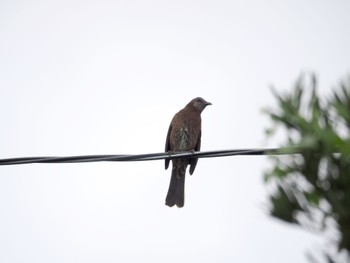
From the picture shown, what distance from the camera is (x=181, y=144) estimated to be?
290 inches

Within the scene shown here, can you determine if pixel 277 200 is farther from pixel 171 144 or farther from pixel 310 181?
pixel 171 144

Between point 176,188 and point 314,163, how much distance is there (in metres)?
5.99

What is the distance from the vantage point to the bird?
7.33m

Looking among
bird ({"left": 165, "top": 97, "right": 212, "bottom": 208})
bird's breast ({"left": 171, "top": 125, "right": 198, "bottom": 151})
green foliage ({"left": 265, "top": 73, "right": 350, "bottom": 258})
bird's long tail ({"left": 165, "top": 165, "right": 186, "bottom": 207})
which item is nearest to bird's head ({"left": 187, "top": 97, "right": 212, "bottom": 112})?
bird ({"left": 165, "top": 97, "right": 212, "bottom": 208})

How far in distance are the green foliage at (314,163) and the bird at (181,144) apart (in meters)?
5.77

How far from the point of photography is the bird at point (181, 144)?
733 centimetres

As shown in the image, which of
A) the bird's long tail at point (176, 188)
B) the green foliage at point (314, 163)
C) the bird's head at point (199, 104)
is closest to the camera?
the green foliage at point (314, 163)

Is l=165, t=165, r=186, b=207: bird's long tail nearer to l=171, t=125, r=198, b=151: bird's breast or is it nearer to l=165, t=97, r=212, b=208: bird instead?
l=165, t=97, r=212, b=208: bird

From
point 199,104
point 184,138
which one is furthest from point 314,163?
point 199,104

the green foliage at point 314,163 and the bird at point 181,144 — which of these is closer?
the green foliage at point 314,163

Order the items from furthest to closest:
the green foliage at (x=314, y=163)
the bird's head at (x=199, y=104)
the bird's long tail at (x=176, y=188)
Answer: the bird's head at (x=199, y=104), the bird's long tail at (x=176, y=188), the green foliage at (x=314, y=163)

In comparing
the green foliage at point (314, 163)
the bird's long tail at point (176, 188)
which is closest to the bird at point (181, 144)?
the bird's long tail at point (176, 188)

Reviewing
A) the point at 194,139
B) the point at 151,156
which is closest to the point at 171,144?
the point at 194,139

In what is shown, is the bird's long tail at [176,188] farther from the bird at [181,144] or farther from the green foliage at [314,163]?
the green foliage at [314,163]
